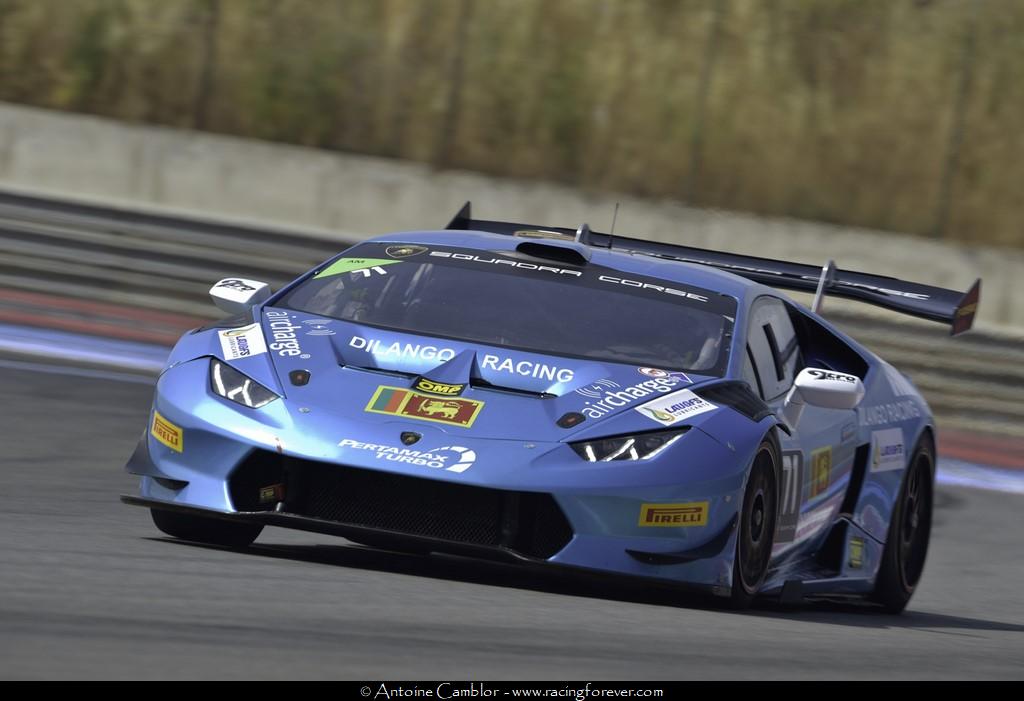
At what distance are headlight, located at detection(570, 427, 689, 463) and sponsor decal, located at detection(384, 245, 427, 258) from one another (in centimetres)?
164

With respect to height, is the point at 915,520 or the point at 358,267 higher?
the point at 358,267

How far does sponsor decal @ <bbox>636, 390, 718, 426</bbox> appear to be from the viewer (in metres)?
5.96

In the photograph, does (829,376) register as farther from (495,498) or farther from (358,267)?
(358,267)

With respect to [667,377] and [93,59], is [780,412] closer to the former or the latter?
[667,377]

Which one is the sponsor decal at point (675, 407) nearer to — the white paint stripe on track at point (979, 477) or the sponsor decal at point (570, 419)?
the sponsor decal at point (570, 419)

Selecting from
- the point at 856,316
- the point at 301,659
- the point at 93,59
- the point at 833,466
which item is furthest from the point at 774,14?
the point at 301,659

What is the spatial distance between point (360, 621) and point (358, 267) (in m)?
2.56

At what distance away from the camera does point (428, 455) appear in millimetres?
5719

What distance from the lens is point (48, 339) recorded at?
13.0 meters

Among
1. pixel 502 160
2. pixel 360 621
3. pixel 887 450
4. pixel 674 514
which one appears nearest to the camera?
pixel 360 621

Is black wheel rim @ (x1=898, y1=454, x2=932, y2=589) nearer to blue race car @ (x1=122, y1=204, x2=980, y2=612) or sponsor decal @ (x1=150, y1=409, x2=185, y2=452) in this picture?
blue race car @ (x1=122, y1=204, x2=980, y2=612)

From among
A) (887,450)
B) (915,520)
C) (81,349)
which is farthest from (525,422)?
(81,349)

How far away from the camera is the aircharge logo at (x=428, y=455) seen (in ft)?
18.7
